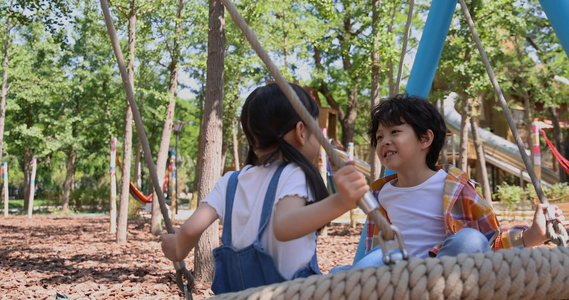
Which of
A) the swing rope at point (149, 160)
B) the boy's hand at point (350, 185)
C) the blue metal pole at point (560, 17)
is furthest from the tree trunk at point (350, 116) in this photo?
the boy's hand at point (350, 185)

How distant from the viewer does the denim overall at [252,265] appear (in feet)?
4.81

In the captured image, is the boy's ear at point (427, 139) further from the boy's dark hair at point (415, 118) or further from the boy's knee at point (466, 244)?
the boy's knee at point (466, 244)

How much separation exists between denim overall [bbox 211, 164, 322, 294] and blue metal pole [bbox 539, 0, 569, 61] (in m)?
1.50

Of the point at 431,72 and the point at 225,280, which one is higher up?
the point at 431,72

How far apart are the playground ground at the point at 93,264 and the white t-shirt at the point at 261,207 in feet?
9.89

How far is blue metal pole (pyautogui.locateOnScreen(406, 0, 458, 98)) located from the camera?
10.0ft

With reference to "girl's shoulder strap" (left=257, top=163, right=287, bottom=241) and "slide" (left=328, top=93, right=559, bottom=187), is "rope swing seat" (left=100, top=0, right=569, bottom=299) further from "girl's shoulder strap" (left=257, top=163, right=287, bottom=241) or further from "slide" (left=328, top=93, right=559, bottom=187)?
"slide" (left=328, top=93, right=559, bottom=187)

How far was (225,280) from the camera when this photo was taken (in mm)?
1562

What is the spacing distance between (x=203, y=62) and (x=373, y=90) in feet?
15.2

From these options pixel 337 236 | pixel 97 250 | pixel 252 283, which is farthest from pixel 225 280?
pixel 337 236

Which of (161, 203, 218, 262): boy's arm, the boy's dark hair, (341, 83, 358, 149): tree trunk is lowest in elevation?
(161, 203, 218, 262): boy's arm

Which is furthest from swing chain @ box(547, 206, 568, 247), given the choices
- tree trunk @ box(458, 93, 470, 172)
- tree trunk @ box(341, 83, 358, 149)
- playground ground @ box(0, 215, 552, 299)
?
tree trunk @ box(341, 83, 358, 149)

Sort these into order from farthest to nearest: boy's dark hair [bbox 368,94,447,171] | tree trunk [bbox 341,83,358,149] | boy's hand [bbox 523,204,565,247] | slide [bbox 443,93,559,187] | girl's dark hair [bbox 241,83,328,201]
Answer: tree trunk [bbox 341,83,358,149] < slide [bbox 443,93,559,187] < boy's dark hair [bbox 368,94,447,171] < boy's hand [bbox 523,204,565,247] < girl's dark hair [bbox 241,83,328,201]

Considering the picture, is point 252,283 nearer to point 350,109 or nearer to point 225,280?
point 225,280
